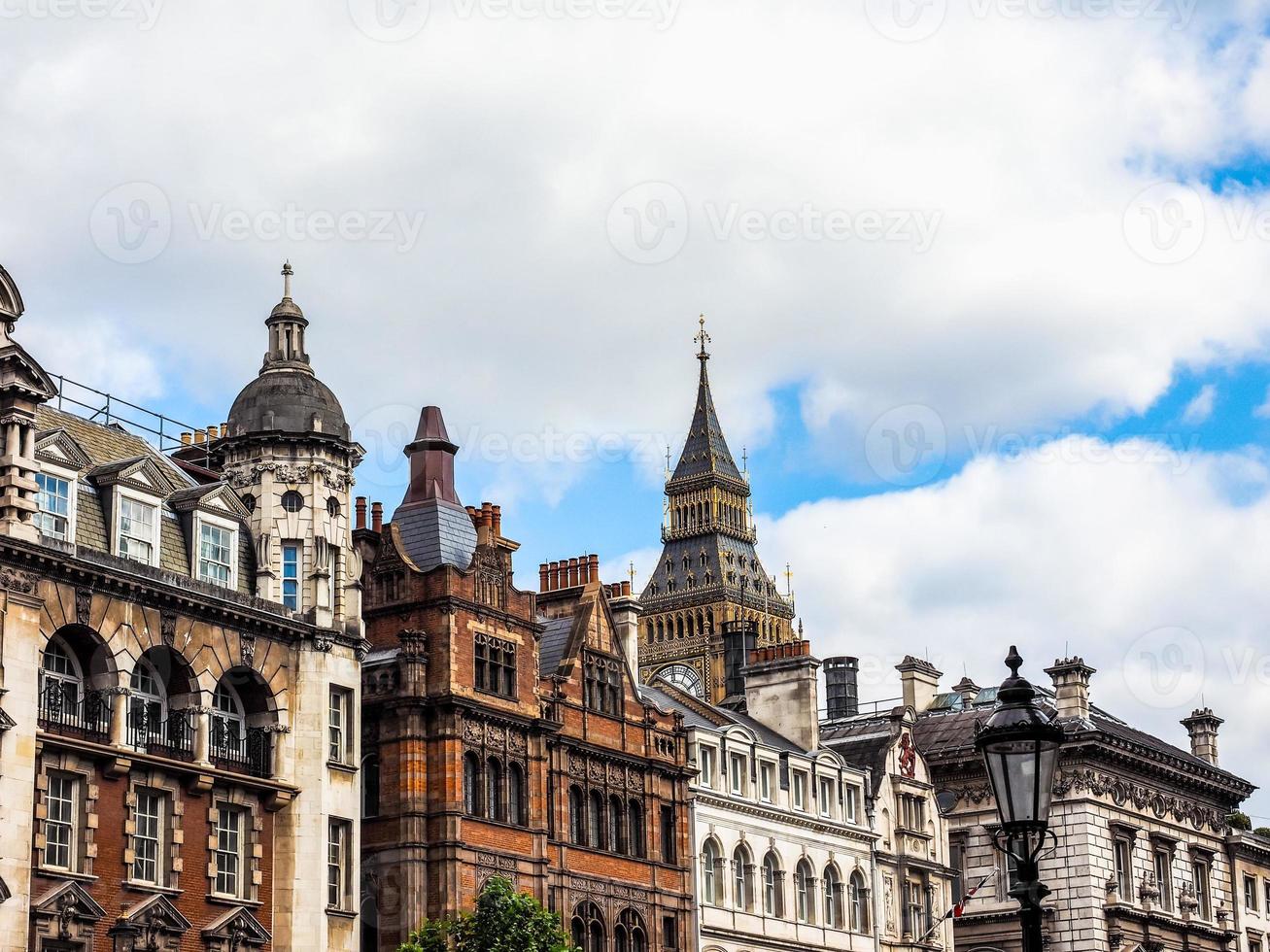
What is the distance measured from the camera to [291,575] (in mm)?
68562

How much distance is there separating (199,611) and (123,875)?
322 inches

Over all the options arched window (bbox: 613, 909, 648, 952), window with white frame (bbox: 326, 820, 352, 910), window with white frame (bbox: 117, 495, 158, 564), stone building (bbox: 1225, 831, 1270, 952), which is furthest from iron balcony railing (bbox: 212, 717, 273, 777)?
stone building (bbox: 1225, 831, 1270, 952)

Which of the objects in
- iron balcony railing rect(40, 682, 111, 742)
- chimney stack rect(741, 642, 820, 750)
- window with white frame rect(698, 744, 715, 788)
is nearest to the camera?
iron balcony railing rect(40, 682, 111, 742)

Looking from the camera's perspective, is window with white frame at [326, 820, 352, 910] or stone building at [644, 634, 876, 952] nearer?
window with white frame at [326, 820, 352, 910]

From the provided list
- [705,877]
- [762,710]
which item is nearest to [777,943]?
[705,877]

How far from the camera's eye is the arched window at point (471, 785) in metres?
72.5

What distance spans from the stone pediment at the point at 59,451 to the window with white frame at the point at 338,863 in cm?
1378

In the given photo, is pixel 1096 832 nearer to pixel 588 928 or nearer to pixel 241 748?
pixel 588 928

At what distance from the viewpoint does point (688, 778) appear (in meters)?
83.9

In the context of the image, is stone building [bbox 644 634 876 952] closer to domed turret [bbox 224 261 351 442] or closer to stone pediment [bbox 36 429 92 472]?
domed turret [bbox 224 261 351 442]

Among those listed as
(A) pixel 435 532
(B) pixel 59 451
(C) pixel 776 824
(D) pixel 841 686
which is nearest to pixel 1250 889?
(D) pixel 841 686

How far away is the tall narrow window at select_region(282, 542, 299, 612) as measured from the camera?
68250mm

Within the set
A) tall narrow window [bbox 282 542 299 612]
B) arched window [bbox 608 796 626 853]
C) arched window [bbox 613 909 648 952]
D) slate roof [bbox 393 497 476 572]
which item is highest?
slate roof [bbox 393 497 476 572]

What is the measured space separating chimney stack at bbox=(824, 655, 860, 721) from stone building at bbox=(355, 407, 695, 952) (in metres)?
31.0
